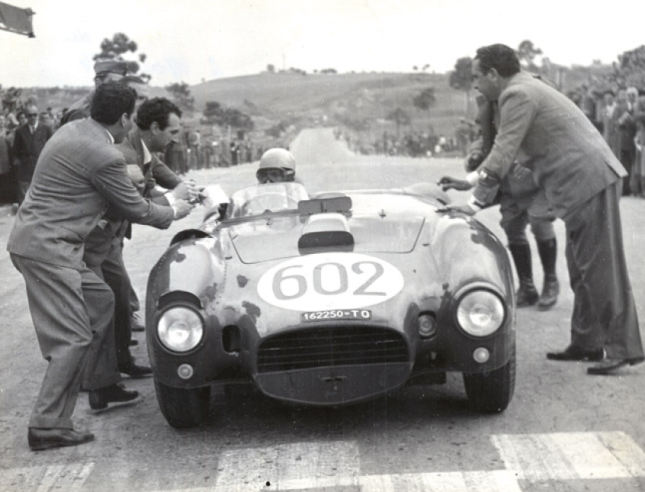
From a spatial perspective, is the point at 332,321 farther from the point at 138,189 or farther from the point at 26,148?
the point at 26,148

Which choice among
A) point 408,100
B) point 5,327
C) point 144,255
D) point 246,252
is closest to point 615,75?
point 144,255

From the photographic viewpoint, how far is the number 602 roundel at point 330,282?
4.29 m

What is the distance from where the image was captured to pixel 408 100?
157 m

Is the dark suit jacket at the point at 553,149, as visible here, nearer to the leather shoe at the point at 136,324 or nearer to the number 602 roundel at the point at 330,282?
the number 602 roundel at the point at 330,282

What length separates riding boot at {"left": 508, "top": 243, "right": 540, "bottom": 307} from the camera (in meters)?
Result: 7.50

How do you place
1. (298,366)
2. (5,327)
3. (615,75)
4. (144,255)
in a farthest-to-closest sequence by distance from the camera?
(615,75) → (144,255) → (5,327) → (298,366)

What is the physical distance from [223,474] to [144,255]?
7.35 metres

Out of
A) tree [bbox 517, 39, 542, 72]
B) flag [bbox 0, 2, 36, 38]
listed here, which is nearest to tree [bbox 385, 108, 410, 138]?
tree [bbox 517, 39, 542, 72]

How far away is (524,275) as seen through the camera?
296 inches

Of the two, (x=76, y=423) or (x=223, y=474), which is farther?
(x=76, y=423)

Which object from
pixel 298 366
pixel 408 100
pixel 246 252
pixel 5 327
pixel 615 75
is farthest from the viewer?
pixel 408 100

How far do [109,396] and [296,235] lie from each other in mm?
1301

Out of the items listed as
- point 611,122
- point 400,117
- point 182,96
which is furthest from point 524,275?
point 400,117

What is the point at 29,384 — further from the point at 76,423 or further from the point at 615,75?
the point at 615,75
